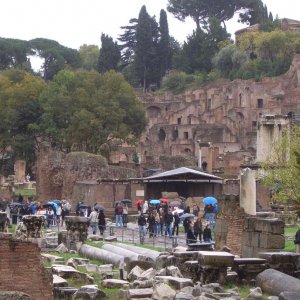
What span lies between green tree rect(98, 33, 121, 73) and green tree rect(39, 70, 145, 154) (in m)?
35.3

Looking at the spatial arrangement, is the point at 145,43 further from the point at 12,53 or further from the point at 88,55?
A: the point at 12,53

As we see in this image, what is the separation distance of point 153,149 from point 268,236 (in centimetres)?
6345

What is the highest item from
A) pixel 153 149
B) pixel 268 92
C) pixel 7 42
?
pixel 7 42

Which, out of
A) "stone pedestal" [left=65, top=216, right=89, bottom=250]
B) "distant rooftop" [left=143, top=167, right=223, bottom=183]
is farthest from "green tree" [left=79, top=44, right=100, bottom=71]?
"stone pedestal" [left=65, top=216, right=89, bottom=250]

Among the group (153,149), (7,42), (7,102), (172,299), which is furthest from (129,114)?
(7,42)

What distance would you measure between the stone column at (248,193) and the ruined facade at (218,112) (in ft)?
172

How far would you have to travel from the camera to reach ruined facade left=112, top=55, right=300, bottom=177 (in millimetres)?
81812

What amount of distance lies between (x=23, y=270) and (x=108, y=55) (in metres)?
88.8

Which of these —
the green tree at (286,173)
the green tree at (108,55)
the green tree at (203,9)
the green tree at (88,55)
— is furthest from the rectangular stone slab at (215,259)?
the green tree at (88,55)

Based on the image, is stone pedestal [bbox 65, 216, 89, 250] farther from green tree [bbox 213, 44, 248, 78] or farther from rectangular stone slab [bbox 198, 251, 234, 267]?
green tree [bbox 213, 44, 248, 78]

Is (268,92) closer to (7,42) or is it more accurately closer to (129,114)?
(129,114)

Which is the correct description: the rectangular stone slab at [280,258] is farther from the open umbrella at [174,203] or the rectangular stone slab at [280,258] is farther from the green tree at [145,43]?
the green tree at [145,43]

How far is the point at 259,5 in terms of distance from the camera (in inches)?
4336

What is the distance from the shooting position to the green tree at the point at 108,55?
101 metres
